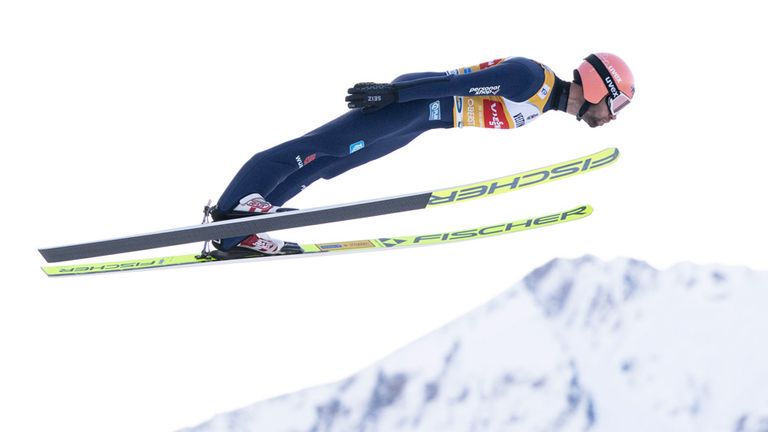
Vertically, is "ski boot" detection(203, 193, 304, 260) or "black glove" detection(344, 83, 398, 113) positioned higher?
"black glove" detection(344, 83, 398, 113)

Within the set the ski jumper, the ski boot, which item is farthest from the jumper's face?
the ski boot

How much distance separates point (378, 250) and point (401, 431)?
2184 mm

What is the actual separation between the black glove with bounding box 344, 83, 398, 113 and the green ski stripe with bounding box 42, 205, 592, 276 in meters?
1.02

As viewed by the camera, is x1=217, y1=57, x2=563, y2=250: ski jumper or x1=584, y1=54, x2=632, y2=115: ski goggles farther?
x1=584, y1=54, x2=632, y2=115: ski goggles

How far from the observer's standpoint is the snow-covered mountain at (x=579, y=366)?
6344mm

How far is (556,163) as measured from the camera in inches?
165

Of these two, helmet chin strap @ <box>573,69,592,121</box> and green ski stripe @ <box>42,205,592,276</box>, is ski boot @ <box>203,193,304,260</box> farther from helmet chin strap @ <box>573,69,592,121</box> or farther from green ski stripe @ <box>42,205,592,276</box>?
helmet chin strap @ <box>573,69,592,121</box>

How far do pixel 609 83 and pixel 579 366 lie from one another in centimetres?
309

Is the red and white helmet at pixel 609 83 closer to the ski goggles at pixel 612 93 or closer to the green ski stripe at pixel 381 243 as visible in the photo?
the ski goggles at pixel 612 93

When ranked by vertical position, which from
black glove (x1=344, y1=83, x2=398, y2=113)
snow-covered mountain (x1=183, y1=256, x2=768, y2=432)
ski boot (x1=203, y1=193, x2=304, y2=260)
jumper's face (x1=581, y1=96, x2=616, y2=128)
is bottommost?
snow-covered mountain (x1=183, y1=256, x2=768, y2=432)

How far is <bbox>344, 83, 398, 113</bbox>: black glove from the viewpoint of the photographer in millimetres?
4234

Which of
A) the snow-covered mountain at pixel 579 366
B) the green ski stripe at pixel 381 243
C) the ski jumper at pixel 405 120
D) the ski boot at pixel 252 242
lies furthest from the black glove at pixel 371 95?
the snow-covered mountain at pixel 579 366

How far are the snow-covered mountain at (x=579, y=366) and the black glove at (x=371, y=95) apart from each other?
2900mm

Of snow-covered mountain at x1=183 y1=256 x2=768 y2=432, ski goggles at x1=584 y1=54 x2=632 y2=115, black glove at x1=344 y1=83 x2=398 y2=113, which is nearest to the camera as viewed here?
black glove at x1=344 y1=83 x2=398 y2=113
